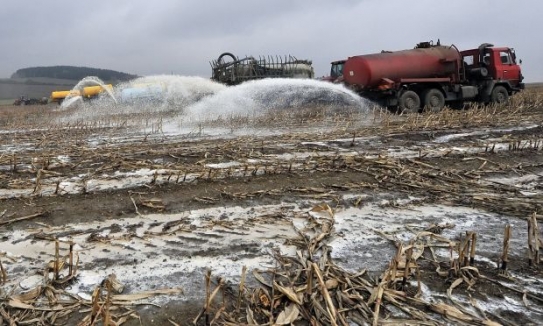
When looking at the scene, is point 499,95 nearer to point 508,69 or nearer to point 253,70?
point 508,69

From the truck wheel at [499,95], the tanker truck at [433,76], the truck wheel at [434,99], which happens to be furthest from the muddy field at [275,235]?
the truck wheel at [499,95]

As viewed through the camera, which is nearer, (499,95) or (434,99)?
(434,99)

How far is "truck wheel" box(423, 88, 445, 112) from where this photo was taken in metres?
16.1

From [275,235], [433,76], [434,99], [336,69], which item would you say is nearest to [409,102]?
[434,99]

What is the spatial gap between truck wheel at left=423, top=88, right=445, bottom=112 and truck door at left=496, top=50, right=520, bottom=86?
10.2ft

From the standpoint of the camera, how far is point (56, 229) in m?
4.13

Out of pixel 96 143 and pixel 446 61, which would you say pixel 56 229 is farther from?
pixel 446 61

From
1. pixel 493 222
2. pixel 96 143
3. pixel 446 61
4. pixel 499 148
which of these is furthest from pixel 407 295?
pixel 446 61

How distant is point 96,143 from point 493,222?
819 cm

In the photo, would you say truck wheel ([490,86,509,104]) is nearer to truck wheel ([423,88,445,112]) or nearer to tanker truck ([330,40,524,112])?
tanker truck ([330,40,524,112])

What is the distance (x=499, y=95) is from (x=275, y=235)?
1696 centimetres

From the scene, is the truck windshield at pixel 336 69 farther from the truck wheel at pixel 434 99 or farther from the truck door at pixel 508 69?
the truck door at pixel 508 69

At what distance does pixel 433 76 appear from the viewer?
54.5 feet

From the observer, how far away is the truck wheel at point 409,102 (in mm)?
15703
